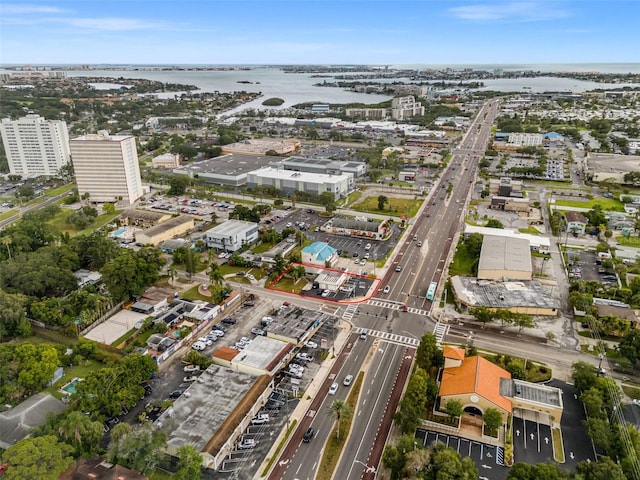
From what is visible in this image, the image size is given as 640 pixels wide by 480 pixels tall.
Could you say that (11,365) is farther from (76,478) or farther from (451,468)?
(451,468)

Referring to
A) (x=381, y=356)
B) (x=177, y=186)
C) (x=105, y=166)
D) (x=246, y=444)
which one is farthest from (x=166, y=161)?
(x=246, y=444)

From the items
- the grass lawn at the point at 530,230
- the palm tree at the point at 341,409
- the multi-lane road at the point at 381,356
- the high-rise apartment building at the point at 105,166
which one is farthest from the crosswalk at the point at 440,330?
the high-rise apartment building at the point at 105,166

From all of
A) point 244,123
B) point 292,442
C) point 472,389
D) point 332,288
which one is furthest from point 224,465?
point 244,123

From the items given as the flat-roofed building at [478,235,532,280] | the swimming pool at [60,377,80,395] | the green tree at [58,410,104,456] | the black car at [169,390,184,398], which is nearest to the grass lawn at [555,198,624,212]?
the flat-roofed building at [478,235,532,280]

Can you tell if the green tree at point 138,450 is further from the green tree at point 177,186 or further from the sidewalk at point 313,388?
the green tree at point 177,186

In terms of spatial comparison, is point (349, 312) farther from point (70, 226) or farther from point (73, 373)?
point (70, 226)
